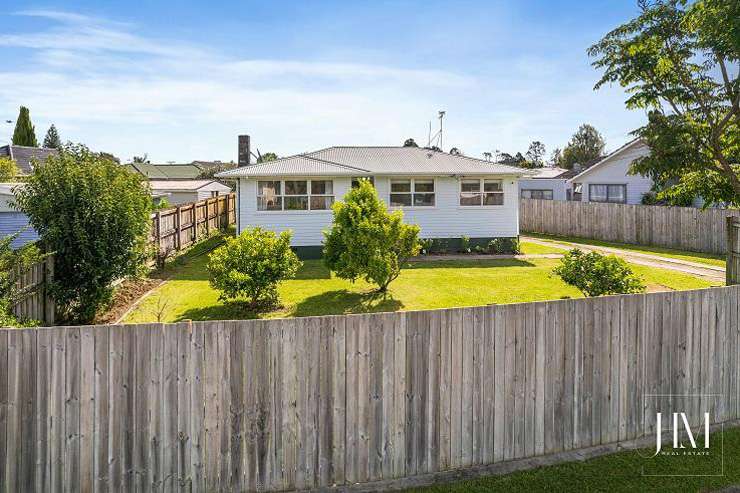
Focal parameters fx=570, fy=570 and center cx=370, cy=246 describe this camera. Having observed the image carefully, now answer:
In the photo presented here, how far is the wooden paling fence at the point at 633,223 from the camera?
22.7 m

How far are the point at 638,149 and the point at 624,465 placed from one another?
29.1m

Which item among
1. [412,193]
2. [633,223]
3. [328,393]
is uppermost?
[412,193]

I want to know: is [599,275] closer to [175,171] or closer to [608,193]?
[608,193]

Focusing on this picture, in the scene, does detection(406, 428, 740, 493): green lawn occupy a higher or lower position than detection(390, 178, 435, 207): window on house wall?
lower

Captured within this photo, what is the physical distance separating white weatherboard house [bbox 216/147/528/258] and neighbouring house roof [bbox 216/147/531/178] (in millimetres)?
37

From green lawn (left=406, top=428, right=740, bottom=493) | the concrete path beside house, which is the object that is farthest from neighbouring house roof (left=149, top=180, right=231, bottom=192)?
green lawn (left=406, top=428, right=740, bottom=493)

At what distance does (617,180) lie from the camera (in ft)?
105

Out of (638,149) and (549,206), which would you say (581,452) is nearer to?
(549,206)

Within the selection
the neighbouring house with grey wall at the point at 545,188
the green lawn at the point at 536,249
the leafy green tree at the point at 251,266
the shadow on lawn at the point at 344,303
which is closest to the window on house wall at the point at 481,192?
the green lawn at the point at 536,249

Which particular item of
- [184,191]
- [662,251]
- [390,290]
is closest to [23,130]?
[184,191]

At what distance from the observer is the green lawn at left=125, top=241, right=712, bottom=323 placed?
12695mm

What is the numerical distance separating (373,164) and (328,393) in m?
A: 17.6

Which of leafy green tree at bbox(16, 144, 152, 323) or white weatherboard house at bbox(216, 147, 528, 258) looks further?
white weatherboard house at bbox(216, 147, 528, 258)

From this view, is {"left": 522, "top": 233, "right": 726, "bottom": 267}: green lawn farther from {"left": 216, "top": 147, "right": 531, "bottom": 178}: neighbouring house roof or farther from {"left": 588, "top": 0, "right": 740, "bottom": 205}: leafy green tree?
{"left": 588, "top": 0, "right": 740, "bottom": 205}: leafy green tree
